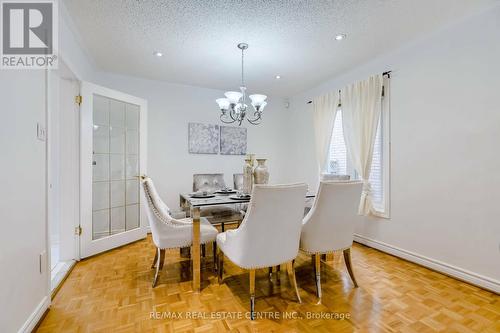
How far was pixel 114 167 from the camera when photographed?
10.4 feet

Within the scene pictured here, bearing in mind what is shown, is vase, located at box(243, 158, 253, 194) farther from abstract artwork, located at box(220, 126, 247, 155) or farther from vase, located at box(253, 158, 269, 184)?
abstract artwork, located at box(220, 126, 247, 155)

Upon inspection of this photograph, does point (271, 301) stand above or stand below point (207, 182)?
below

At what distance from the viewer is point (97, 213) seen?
294 centimetres

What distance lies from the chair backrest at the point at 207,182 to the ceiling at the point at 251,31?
5.26 feet

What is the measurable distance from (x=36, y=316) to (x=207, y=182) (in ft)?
7.26

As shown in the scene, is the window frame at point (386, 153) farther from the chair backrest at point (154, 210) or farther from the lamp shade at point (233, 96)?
the chair backrest at point (154, 210)

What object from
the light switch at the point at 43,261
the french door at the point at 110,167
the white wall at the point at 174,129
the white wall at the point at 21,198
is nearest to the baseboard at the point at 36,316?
the white wall at the point at 21,198

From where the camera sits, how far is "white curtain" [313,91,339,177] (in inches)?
147

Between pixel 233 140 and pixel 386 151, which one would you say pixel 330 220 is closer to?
pixel 386 151

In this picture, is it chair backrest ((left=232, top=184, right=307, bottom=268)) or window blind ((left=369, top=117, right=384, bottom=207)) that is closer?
chair backrest ((left=232, top=184, right=307, bottom=268))

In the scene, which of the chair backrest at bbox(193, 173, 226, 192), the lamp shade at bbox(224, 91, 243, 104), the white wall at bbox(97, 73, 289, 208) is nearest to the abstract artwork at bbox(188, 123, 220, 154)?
the white wall at bbox(97, 73, 289, 208)

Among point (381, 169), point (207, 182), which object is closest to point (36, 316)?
point (207, 182)

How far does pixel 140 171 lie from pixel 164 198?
2.43 ft

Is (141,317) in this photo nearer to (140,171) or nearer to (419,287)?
(140,171)
